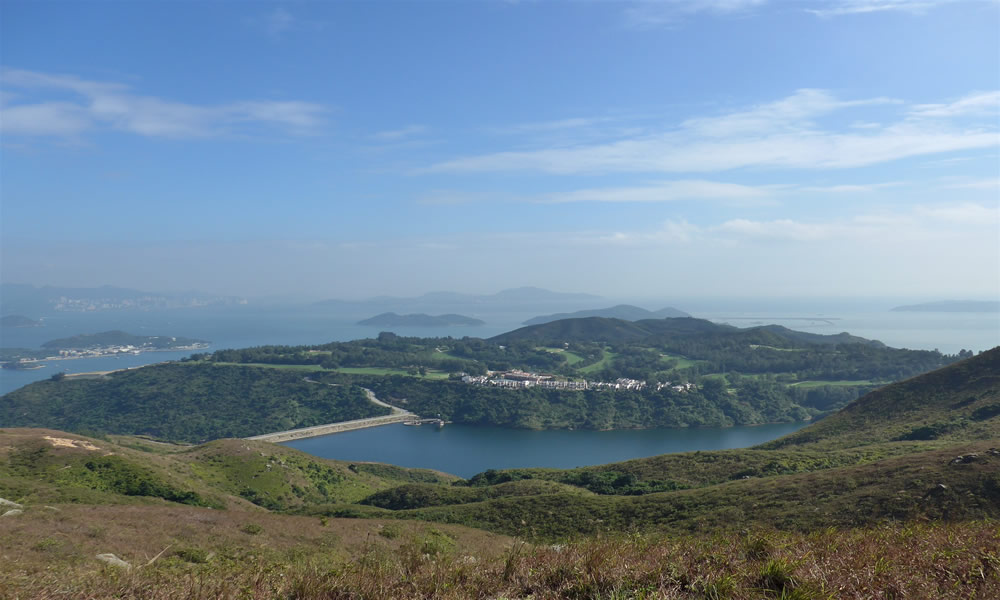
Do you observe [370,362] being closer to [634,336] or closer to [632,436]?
[632,436]

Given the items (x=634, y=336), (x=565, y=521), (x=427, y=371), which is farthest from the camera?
(x=634, y=336)

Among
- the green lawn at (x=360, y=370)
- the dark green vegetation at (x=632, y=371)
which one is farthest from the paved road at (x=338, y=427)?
the green lawn at (x=360, y=370)

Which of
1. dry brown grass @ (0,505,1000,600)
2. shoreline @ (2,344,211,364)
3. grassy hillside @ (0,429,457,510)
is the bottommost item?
shoreline @ (2,344,211,364)

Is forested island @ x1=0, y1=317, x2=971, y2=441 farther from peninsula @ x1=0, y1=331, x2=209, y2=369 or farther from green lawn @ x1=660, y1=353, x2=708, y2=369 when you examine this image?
peninsula @ x1=0, y1=331, x2=209, y2=369

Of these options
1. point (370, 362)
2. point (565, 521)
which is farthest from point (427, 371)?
point (565, 521)

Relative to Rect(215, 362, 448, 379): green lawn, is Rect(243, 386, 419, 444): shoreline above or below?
below

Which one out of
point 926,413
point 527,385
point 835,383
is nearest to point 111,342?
point 527,385

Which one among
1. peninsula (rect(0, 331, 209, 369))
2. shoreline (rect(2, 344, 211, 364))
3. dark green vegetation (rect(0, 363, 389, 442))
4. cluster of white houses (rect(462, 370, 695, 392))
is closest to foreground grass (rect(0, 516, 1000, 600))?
dark green vegetation (rect(0, 363, 389, 442))

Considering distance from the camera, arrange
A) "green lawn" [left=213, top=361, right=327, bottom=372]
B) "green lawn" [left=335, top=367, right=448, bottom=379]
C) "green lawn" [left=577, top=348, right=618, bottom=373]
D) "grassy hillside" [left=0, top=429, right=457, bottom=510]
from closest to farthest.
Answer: "grassy hillside" [left=0, top=429, right=457, bottom=510] < "green lawn" [left=213, top=361, right=327, bottom=372] < "green lawn" [left=335, top=367, right=448, bottom=379] < "green lawn" [left=577, top=348, right=618, bottom=373]
